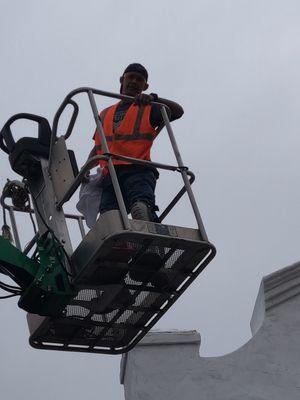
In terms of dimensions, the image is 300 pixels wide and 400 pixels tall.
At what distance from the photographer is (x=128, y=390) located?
33.4 ft

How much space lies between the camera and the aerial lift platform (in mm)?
7289

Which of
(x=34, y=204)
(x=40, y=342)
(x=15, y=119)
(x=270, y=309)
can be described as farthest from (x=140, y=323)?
(x=270, y=309)

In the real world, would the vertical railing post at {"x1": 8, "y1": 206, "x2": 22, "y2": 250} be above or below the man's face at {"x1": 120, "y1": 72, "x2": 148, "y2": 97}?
below

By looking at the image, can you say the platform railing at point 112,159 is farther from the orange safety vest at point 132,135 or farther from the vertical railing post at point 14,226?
the vertical railing post at point 14,226

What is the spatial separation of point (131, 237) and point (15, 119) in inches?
71.3

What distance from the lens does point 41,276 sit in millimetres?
7633

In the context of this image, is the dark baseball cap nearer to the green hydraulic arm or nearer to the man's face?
the man's face

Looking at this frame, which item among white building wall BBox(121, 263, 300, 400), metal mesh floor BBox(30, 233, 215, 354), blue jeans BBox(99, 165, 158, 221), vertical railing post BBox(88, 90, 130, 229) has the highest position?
vertical railing post BBox(88, 90, 130, 229)

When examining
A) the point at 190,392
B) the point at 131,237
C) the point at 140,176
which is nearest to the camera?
the point at 131,237

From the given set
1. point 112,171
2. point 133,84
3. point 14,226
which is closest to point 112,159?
point 112,171

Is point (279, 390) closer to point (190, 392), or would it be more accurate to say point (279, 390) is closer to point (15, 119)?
point (190, 392)

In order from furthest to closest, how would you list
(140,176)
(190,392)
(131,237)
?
(190,392)
(140,176)
(131,237)

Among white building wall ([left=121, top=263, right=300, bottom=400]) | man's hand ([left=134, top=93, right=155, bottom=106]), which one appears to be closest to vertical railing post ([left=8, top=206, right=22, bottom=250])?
man's hand ([left=134, top=93, right=155, bottom=106])

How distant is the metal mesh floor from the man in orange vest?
1.43ft
